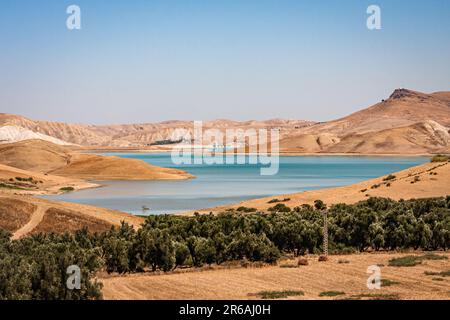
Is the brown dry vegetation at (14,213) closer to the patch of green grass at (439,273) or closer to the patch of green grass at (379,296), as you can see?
the patch of green grass at (439,273)

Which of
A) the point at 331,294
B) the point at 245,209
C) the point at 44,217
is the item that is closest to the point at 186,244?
the point at 331,294

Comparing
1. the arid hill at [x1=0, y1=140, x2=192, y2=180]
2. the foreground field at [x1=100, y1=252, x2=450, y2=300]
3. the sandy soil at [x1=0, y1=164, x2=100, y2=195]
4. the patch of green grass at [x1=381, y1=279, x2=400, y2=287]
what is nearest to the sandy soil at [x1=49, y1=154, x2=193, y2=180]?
the arid hill at [x1=0, y1=140, x2=192, y2=180]

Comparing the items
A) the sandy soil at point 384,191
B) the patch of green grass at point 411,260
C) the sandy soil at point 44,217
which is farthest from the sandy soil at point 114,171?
the patch of green grass at point 411,260

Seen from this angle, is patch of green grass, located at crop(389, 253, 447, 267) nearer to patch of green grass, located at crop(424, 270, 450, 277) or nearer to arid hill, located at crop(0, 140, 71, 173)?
patch of green grass, located at crop(424, 270, 450, 277)

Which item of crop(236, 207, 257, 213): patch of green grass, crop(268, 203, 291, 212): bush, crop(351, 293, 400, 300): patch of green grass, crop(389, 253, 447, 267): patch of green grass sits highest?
crop(351, 293, 400, 300): patch of green grass
